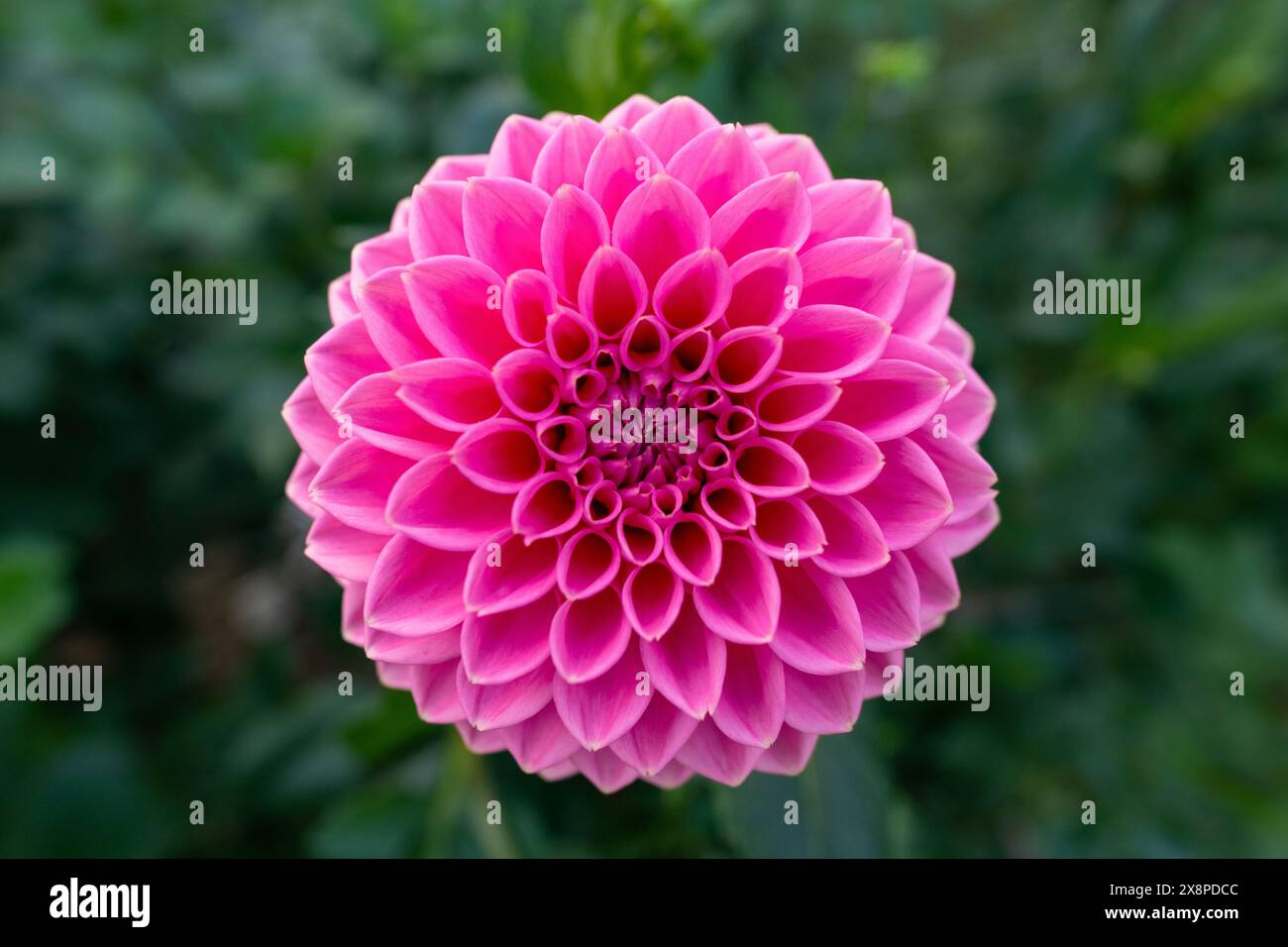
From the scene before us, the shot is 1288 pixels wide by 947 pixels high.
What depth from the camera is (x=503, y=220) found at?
4.15 ft

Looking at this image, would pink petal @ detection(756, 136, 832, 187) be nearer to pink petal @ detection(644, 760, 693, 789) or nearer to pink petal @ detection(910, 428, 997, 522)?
pink petal @ detection(910, 428, 997, 522)

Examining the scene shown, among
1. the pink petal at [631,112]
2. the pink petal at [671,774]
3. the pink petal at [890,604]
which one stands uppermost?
the pink petal at [631,112]

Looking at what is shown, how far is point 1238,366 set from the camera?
250 cm

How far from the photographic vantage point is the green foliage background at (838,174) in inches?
81.5

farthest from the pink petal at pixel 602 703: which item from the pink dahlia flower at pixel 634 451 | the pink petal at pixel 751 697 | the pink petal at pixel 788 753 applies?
the pink petal at pixel 788 753

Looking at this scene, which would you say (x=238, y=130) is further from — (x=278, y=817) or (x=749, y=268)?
(x=278, y=817)

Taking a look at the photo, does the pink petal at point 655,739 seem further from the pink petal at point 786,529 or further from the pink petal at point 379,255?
the pink petal at point 379,255

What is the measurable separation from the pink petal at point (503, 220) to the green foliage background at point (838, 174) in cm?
68

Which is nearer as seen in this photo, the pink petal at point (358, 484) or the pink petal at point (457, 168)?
the pink petal at point (358, 484)

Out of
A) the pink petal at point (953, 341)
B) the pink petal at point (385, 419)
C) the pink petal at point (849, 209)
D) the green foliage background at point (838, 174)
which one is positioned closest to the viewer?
the pink petal at point (385, 419)

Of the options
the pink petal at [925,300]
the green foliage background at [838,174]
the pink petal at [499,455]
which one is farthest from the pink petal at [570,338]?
the green foliage background at [838,174]

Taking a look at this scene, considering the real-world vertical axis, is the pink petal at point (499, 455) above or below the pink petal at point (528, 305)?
below

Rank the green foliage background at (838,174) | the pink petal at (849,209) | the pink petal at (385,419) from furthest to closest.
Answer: the green foliage background at (838,174), the pink petal at (849,209), the pink petal at (385,419)
